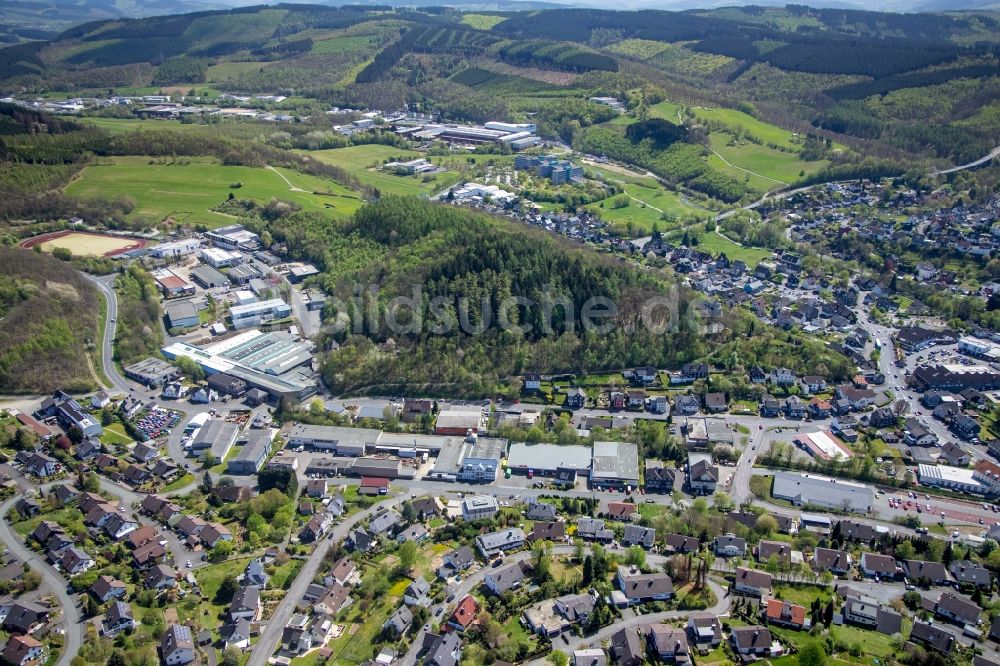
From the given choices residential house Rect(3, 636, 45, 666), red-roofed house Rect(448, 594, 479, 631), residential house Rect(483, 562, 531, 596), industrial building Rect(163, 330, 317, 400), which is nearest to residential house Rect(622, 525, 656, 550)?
residential house Rect(483, 562, 531, 596)

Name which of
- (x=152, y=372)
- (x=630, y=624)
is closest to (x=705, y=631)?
(x=630, y=624)

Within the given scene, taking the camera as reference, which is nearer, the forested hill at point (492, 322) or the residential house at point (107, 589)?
the residential house at point (107, 589)

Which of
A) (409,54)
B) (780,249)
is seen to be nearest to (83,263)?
(780,249)

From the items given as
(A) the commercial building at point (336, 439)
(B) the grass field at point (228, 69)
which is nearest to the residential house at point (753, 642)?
(A) the commercial building at point (336, 439)

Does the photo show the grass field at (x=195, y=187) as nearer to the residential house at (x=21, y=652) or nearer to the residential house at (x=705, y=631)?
the residential house at (x=21, y=652)

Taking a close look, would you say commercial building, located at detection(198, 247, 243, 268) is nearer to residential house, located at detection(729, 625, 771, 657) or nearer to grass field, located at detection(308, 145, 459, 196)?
Result: grass field, located at detection(308, 145, 459, 196)

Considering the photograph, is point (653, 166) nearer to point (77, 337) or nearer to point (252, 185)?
point (252, 185)
